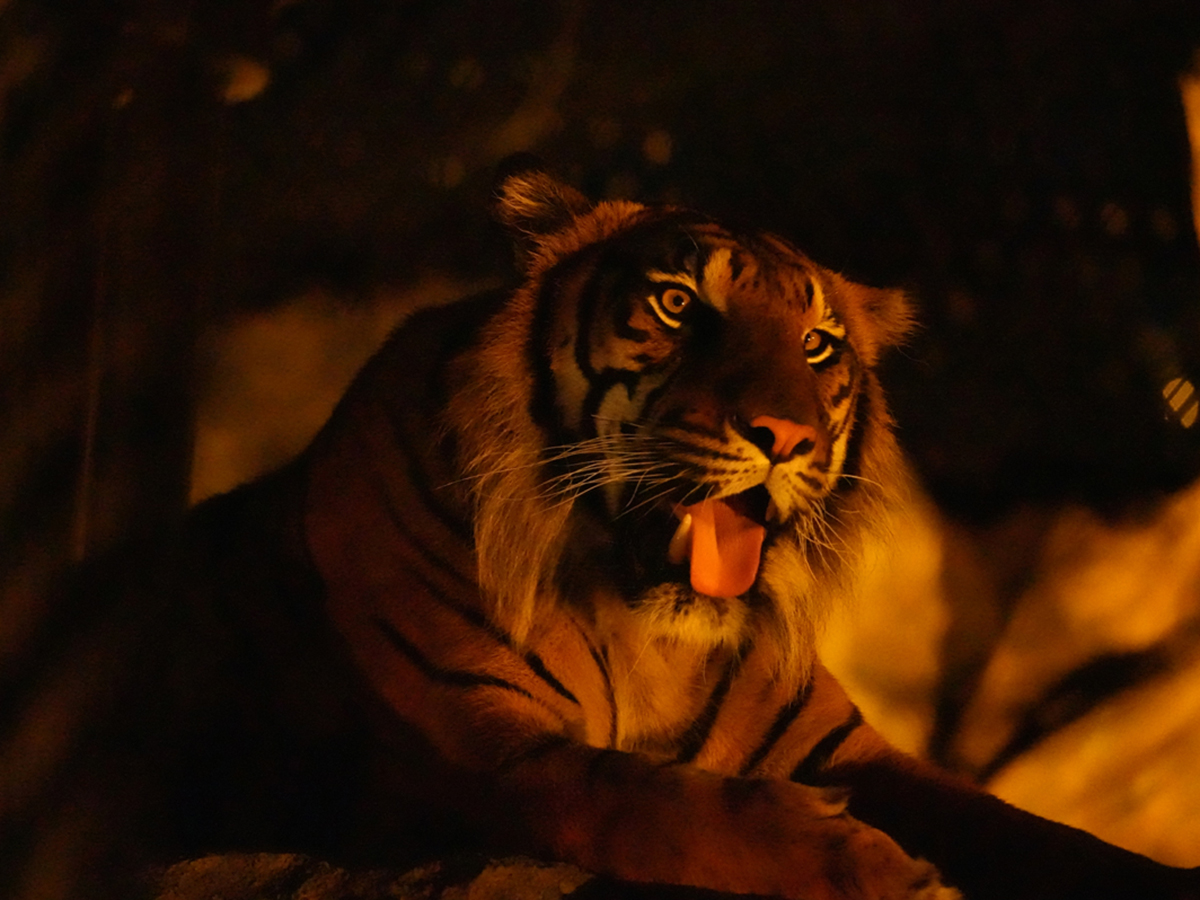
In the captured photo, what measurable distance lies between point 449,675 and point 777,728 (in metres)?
0.42

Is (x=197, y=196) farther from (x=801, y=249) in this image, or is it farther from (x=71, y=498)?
(x=801, y=249)

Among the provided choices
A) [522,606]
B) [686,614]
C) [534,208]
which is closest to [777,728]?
[686,614]

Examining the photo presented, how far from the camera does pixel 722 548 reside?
1.29 m

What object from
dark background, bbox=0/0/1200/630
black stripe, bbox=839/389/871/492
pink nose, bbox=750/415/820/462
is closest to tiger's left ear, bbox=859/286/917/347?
dark background, bbox=0/0/1200/630

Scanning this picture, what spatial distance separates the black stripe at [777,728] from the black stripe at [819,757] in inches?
1.6

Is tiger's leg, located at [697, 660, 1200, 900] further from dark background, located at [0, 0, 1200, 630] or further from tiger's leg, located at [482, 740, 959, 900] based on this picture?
dark background, located at [0, 0, 1200, 630]

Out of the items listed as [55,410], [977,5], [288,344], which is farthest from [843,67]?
[55,410]

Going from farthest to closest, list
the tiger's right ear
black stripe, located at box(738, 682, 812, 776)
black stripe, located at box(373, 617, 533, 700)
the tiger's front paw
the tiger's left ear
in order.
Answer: the tiger's left ear → the tiger's right ear → black stripe, located at box(738, 682, 812, 776) → black stripe, located at box(373, 617, 533, 700) → the tiger's front paw

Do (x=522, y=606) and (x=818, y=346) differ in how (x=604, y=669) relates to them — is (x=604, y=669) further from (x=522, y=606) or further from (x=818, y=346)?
(x=818, y=346)

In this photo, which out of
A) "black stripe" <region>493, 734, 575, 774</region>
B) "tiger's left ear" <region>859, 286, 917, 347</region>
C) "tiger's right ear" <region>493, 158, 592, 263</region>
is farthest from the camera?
"tiger's left ear" <region>859, 286, 917, 347</region>

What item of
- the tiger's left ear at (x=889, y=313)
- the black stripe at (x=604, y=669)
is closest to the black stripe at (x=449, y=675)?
the black stripe at (x=604, y=669)

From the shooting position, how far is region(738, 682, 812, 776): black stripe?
136cm

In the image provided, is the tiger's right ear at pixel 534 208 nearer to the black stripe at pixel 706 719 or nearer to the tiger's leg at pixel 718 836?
the black stripe at pixel 706 719

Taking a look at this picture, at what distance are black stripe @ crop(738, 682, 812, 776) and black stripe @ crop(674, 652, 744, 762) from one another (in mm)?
61
